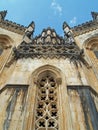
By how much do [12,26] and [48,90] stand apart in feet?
38.8

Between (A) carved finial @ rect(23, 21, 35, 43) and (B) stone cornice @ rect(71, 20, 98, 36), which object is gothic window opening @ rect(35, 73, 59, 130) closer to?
(A) carved finial @ rect(23, 21, 35, 43)

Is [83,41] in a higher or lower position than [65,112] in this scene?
higher

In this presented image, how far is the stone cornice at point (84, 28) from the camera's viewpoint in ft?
64.3

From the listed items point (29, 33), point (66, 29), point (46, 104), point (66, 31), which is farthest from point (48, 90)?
point (66, 29)

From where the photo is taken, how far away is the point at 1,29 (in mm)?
18938

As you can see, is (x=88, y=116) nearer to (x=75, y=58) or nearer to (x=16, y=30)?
(x=75, y=58)

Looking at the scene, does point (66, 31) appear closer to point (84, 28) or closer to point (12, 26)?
point (84, 28)

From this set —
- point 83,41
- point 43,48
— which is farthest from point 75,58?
point 83,41

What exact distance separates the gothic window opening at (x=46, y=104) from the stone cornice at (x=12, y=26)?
10.0 meters

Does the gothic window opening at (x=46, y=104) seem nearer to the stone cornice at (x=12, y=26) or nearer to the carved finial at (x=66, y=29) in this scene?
the stone cornice at (x=12, y=26)

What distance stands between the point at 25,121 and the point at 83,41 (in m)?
11.8

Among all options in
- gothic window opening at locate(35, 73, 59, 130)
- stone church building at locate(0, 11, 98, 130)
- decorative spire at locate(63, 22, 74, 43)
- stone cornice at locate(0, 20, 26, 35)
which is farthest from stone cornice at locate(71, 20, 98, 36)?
gothic window opening at locate(35, 73, 59, 130)

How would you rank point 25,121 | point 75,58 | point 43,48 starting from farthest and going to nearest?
point 43,48, point 75,58, point 25,121

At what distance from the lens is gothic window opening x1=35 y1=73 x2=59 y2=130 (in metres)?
7.73
